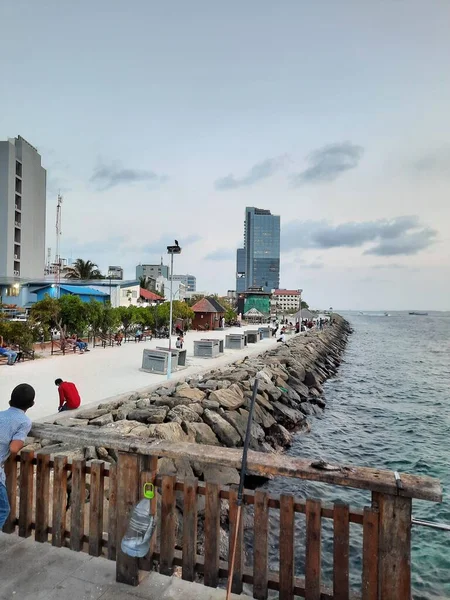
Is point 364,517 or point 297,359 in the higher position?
point 364,517

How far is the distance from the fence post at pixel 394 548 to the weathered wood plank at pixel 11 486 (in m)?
3.04

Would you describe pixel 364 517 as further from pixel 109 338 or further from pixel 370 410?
pixel 109 338

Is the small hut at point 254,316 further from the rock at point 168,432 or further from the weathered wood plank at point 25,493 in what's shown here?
the weathered wood plank at point 25,493

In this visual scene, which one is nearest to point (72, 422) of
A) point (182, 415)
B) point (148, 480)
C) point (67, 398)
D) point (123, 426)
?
point (67, 398)

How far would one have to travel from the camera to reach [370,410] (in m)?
16.8

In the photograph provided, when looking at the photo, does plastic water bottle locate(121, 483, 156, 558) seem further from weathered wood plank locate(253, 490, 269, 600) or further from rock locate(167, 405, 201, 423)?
rock locate(167, 405, 201, 423)

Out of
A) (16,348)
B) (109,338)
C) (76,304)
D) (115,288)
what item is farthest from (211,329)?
(16,348)

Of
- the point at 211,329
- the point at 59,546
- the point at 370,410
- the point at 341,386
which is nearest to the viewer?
A: the point at 59,546

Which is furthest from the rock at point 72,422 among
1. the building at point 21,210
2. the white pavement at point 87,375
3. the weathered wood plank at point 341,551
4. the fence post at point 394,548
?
the building at point 21,210

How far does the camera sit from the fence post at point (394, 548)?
2.40 m

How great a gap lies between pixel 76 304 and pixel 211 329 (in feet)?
72.2

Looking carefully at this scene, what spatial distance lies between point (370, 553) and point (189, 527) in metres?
1.26

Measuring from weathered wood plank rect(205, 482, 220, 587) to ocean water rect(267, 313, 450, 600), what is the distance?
374 centimetres

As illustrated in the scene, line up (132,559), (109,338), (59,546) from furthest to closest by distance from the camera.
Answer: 1. (109,338)
2. (59,546)
3. (132,559)
